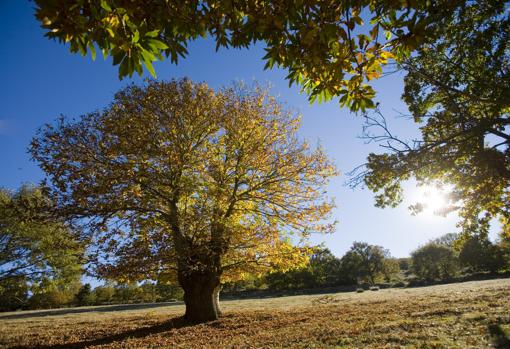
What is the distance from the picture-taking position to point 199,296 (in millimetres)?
16312

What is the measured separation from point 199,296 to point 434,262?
8888cm

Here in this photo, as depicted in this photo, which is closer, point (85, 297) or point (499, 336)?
point (499, 336)

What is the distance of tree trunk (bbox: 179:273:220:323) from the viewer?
1622 cm

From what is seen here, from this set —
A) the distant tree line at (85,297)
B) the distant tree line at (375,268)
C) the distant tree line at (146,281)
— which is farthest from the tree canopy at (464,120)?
the distant tree line at (375,268)

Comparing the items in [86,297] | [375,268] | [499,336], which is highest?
[499,336]

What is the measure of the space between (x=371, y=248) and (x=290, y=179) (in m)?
92.7

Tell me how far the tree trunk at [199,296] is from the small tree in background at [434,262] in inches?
3044

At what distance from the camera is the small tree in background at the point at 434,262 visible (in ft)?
252

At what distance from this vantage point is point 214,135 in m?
16.7

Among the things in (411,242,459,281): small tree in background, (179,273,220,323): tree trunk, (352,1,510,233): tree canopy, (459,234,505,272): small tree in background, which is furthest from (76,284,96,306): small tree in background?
(459,234,505,272): small tree in background

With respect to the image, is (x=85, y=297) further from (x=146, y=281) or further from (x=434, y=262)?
(x=434, y=262)

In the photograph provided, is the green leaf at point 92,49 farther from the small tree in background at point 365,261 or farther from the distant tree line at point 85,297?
the small tree in background at point 365,261

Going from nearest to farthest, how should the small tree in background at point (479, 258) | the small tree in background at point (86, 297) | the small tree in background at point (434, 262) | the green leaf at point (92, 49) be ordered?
the green leaf at point (92, 49), the small tree in background at point (479, 258), the small tree in background at point (86, 297), the small tree in background at point (434, 262)

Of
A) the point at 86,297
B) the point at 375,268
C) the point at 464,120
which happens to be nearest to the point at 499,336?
the point at 464,120
